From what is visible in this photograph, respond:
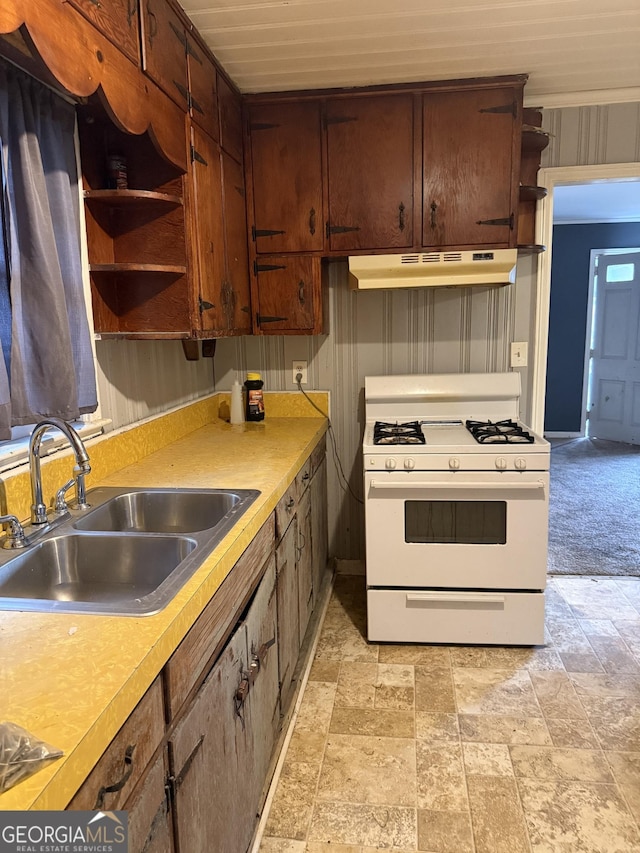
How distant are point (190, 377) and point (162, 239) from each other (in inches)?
35.3

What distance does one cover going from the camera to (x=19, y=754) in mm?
649

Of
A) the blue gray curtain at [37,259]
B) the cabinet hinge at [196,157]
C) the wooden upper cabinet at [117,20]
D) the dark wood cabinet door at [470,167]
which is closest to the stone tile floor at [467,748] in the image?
the blue gray curtain at [37,259]

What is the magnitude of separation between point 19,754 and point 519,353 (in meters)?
2.68

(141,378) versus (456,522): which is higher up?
(141,378)

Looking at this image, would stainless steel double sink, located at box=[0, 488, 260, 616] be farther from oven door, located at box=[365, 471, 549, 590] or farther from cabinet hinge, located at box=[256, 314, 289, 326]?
cabinet hinge, located at box=[256, 314, 289, 326]

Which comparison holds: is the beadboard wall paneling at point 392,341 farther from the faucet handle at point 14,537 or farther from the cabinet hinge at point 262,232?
the faucet handle at point 14,537

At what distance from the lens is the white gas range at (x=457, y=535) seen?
228 cm

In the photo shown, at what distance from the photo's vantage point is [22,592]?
1.24m

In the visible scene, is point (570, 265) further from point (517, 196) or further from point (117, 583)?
point (117, 583)

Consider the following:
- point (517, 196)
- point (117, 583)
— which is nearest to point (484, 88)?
point (517, 196)

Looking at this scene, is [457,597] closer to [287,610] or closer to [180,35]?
[287,610]

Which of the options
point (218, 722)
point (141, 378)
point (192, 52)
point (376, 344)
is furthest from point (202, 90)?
point (218, 722)

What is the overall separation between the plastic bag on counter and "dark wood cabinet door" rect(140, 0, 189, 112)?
162cm

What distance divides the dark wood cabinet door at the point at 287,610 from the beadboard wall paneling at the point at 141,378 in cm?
72
